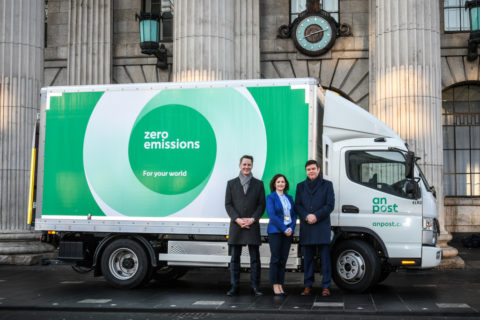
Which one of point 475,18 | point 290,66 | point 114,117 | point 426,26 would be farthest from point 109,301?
point 475,18

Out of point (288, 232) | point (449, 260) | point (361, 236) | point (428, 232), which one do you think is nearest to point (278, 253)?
point (288, 232)

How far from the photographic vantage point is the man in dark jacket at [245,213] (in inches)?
383

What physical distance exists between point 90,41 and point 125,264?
9.45 metres

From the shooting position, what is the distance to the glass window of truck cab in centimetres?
1021

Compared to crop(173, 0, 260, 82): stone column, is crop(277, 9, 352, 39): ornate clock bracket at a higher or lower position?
higher

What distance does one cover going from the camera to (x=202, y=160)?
10469 millimetres

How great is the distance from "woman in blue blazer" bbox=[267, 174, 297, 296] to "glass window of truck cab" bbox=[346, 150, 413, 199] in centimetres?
126

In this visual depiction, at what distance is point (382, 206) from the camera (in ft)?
33.4

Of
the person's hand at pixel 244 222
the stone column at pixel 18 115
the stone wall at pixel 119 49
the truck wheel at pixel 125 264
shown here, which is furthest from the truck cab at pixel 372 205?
the stone wall at pixel 119 49

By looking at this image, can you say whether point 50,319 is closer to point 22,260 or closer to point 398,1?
point 22,260

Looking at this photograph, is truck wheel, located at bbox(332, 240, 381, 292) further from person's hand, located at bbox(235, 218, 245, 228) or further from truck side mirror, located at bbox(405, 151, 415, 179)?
person's hand, located at bbox(235, 218, 245, 228)

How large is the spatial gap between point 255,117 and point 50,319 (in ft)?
14.0

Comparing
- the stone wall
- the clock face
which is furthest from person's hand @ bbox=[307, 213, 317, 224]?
the stone wall

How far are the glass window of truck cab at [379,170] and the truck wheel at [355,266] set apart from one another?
922 mm
